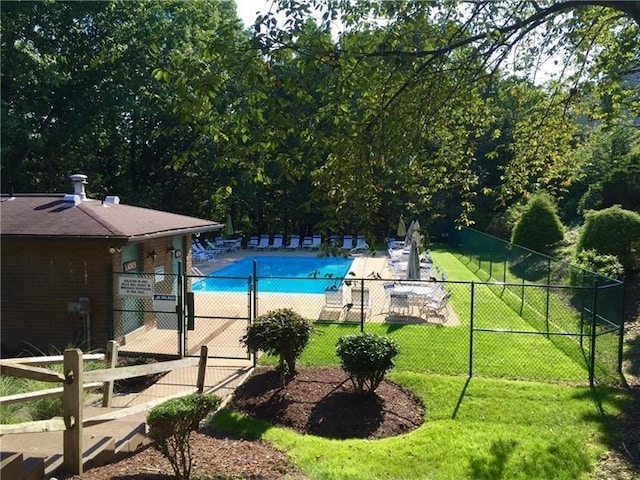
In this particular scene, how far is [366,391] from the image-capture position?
825cm

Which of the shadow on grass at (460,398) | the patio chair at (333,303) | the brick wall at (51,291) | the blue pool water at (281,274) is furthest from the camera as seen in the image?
the blue pool water at (281,274)

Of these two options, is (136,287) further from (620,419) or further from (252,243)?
(252,243)

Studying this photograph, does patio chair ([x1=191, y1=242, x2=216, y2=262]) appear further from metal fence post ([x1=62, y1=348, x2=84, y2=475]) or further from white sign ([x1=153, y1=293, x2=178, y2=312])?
metal fence post ([x1=62, y1=348, x2=84, y2=475])

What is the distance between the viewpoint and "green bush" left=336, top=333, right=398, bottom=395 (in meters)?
7.90

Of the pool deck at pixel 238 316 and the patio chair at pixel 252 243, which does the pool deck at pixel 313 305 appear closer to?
the pool deck at pixel 238 316

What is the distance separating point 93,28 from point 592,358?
980 inches

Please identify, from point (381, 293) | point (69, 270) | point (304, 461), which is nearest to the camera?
point (304, 461)

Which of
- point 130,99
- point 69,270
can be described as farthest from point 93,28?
point 69,270

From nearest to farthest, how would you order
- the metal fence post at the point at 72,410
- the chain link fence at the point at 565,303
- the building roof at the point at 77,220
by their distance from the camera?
the metal fence post at the point at 72,410 < the chain link fence at the point at 565,303 < the building roof at the point at 77,220

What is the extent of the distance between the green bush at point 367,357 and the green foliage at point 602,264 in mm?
9915

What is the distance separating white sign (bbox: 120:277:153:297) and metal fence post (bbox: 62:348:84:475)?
19.3 ft

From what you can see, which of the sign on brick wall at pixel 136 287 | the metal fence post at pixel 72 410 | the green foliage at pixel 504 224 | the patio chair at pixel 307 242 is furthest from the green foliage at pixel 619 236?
the patio chair at pixel 307 242

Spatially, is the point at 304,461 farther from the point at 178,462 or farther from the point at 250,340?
the point at 250,340

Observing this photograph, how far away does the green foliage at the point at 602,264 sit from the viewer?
50.3 ft
